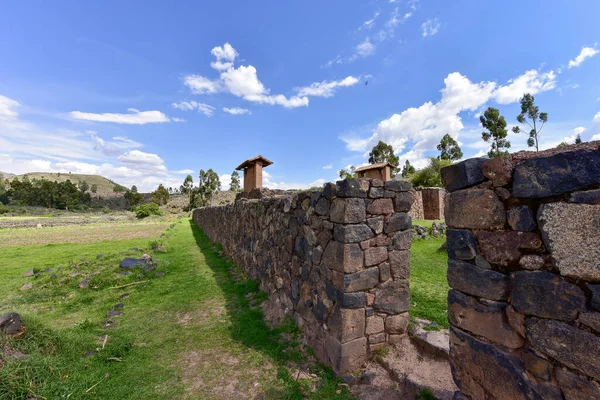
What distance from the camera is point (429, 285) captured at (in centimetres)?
653

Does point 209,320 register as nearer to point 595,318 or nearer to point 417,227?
point 595,318

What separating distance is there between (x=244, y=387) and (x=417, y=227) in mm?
11191

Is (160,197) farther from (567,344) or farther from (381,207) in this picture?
(567,344)

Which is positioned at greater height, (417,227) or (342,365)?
(417,227)

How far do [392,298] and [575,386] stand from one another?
253cm

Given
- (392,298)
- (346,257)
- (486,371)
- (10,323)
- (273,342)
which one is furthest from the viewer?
(273,342)

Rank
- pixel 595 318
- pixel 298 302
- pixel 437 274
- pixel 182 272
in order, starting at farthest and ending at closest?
pixel 182 272
pixel 437 274
pixel 298 302
pixel 595 318

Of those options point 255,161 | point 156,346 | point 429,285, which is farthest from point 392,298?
point 255,161

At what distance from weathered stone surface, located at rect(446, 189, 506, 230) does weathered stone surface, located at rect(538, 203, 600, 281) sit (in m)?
0.28

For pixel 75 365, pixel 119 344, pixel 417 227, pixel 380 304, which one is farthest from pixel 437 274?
pixel 75 365

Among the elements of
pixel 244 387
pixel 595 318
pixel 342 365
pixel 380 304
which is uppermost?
pixel 595 318

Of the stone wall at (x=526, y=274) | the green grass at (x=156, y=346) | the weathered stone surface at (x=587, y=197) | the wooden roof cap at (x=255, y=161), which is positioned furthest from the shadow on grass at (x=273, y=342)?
the wooden roof cap at (x=255, y=161)

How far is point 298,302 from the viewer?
198 inches

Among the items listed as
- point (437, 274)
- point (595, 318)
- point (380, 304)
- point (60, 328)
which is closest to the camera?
point (595, 318)
